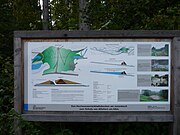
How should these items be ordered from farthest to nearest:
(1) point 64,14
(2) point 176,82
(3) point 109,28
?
(1) point 64,14, (3) point 109,28, (2) point 176,82

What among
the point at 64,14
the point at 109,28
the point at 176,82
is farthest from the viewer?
the point at 64,14

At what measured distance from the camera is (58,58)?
5.09 metres

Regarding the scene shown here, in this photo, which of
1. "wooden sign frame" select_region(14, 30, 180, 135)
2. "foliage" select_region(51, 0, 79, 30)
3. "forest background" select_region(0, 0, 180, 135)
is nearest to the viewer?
"wooden sign frame" select_region(14, 30, 180, 135)

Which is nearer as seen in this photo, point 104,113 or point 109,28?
point 104,113

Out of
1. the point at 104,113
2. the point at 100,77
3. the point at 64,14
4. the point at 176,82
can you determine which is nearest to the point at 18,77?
the point at 100,77

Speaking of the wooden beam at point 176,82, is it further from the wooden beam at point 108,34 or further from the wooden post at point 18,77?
the wooden post at point 18,77

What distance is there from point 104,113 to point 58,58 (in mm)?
930

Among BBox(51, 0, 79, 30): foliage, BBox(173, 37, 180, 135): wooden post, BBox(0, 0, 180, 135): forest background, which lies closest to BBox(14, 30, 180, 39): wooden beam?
BBox(173, 37, 180, 135): wooden post

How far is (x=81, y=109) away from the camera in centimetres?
502

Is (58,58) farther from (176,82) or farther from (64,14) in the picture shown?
(64,14)

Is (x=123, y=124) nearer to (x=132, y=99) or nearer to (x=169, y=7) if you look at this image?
(x=132, y=99)

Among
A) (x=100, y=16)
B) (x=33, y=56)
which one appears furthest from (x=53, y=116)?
(x=100, y=16)

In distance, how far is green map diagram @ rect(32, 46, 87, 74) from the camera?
16.6ft

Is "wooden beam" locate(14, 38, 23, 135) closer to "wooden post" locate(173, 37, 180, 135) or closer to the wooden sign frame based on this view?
the wooden sign frame
